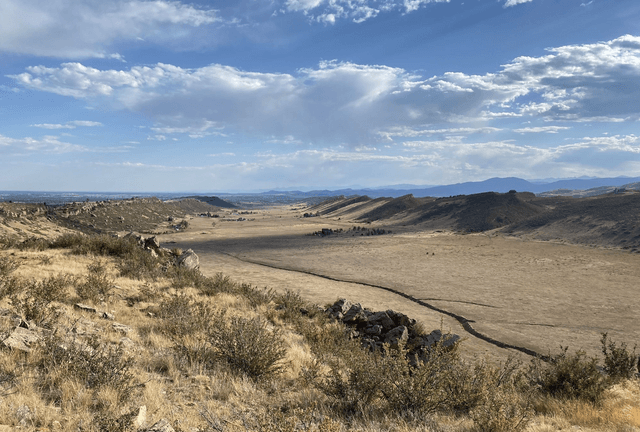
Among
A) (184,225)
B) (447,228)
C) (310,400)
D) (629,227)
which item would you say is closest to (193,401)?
(310,400)

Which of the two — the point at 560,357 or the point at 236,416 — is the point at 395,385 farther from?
the point at 560,357

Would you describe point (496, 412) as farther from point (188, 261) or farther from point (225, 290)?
point (188, 261)

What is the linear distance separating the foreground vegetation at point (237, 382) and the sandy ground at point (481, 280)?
247 cm

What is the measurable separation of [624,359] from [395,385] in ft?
21.5

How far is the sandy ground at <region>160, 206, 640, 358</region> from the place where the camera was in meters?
13.7

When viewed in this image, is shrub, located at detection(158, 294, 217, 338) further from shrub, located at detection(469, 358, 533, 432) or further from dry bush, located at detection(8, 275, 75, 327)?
shrub, located at detection(469, 358, 533, 432)

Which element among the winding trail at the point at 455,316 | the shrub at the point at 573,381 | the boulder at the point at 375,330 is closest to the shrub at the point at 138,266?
the boulder at the point at 375,330

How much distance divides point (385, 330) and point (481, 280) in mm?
13451

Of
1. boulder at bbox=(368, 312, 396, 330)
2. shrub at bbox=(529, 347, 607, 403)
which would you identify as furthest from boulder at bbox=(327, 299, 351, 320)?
shrub at bbox=(529, 347, 607, 403)

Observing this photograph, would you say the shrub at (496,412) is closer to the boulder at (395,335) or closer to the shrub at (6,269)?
the boulder at (395,335)

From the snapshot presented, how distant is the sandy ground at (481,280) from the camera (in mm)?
13734

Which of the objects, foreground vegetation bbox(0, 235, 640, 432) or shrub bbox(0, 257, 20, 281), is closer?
foreground vegetation bbox(0, 235, 640, 432)

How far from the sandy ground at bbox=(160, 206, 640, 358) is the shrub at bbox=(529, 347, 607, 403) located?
235 centimetres

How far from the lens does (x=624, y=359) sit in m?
8.01
